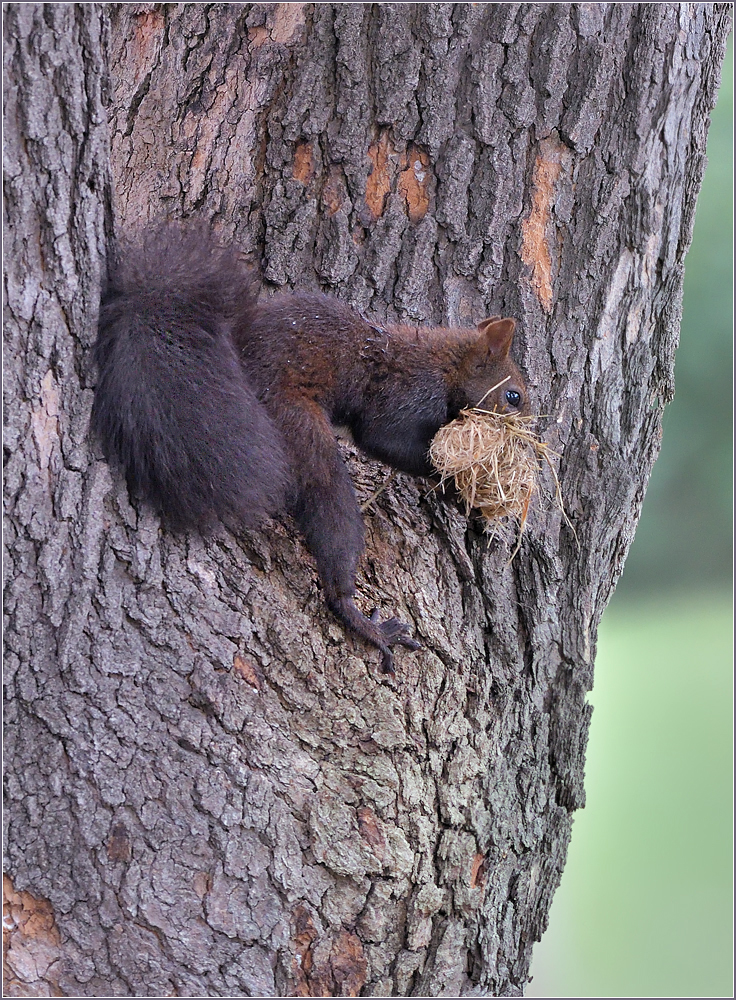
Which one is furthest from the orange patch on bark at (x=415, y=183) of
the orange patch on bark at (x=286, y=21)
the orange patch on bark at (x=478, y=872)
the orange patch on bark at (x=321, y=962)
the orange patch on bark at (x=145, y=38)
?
the orange patch on bark at (x=321, y=962)

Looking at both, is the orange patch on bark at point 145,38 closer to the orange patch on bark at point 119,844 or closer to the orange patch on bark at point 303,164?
the orange patch on bark at point 303,164

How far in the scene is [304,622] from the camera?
2217 mm

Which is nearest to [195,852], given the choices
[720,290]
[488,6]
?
[488,6]

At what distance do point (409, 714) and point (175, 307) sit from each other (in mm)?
1087

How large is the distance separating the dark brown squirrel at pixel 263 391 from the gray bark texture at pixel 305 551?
6 centimetres

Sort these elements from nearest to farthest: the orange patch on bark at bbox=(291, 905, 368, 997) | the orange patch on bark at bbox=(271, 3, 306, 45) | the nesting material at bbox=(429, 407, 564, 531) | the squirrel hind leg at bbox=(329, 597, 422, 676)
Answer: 1. the orange patch on bark at bbox=(291, 905, 368, 997)
2. the squirrel hind leg at bbox=(329, 597, 422, 676)
3. the nesting material at bbox=(429, 407, 564, 531)
4. the orange patch on bark at bbox=(271, 3, 306, 45)

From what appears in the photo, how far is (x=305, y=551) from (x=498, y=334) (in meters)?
0.79

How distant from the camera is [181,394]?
2166mm

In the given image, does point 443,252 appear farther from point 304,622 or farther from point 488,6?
point 304,622

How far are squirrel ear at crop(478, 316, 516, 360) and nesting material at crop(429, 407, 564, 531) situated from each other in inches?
6.8

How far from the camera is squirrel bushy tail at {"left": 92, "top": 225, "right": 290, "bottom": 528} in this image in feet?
6.81

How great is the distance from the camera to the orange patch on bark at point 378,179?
2619 mm

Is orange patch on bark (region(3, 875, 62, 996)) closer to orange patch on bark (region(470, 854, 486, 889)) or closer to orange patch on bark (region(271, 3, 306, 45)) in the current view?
orange patch on bark (region(470, 854, 486, 889))

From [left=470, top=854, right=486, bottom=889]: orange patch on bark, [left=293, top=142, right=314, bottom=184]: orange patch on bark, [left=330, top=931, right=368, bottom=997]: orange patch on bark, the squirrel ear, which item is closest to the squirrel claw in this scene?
[left=470, top=854, right=486, bottom=889]: orange patch on bark
